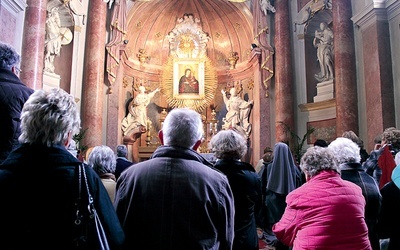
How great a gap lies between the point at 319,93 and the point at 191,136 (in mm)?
9060

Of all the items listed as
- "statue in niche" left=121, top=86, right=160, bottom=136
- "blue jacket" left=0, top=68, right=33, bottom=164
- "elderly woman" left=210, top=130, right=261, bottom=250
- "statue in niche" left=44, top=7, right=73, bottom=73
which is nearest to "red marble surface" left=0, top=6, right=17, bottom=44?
"statue in niche" left=44, top=7, right=73, bottom=73

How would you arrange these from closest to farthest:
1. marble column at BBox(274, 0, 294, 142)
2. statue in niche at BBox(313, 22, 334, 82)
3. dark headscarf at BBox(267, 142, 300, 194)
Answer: dark headscarf at BBox(267, 142, 300, 194) → statue in niche at BBox(313, 22, 334, 82) → marble column at BBox(274, 0, 294, 142)

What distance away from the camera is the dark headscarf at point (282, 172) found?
4.67 m

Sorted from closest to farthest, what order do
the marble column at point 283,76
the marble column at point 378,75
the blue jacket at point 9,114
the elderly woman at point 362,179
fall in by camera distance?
the blue jacket at point 9,114 < the elderly woman at point 362,179 < the marble column at point 378,75 < the marble column at point 283,76

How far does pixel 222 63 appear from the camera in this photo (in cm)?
1334

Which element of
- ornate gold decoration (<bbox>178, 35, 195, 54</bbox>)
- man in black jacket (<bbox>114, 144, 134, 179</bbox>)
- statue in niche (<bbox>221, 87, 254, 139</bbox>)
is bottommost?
man in black jacket (<bbox>114, 144, 134, 179</bbox>)

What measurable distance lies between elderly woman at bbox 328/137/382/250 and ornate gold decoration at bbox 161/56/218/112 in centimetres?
1005

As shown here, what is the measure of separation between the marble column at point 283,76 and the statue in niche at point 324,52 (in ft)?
2.79

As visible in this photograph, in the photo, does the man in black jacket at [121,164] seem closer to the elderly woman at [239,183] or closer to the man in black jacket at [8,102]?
the elderly woman at [239,183]

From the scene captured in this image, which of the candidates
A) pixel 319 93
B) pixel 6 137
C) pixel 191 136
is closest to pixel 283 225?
pixel 191 136

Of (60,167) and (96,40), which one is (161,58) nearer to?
(96,40)

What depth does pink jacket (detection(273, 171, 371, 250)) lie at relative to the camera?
2125mm

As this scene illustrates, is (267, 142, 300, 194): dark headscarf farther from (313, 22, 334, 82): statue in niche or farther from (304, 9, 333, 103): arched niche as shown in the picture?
(313, 22, 334, 82): statue in niche

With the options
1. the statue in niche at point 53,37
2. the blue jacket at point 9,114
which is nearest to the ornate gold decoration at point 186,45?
the statue in niche at point 53,37
